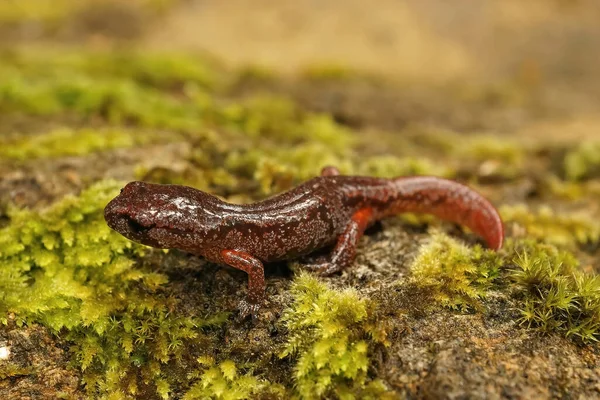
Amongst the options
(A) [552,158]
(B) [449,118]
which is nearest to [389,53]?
(B) [449,118]

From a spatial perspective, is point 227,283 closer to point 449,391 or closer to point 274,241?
point 274,241

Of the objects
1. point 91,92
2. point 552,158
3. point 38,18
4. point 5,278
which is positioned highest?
point 38,18

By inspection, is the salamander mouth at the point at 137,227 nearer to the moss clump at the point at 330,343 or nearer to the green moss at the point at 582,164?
the moss clump at the point at 330,343

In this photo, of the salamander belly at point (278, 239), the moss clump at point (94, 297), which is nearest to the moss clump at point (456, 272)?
the salamander belly at point (278, 239)

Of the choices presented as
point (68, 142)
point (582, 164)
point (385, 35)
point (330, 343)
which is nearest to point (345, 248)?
point (330, 343)

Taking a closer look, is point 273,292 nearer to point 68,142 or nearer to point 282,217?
point 282,217

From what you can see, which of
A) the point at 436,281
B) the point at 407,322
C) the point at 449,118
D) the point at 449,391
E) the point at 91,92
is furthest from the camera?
the point at 449,118

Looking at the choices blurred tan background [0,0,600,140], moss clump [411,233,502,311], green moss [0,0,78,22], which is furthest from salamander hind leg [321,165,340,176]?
green moss [0,0,78,22]
